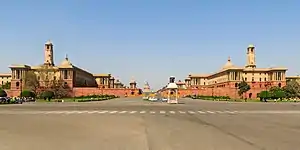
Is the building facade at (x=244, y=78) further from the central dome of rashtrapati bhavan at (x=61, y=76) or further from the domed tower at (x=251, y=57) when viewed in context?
the central dome of rashtrapati bhavan at (x=61, y=76)

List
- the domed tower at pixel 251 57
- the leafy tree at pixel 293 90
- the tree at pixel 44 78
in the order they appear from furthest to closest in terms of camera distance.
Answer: the domed tower at pixel 251 57 < the tree at pixel 44 78 < the leafy tree at pixel 293 90

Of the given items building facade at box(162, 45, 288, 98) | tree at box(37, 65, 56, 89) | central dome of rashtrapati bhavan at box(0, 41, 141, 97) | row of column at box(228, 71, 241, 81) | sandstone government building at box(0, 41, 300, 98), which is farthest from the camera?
row of column at box(228, 71, 241, 81)

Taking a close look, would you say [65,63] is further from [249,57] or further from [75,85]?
[249,57]

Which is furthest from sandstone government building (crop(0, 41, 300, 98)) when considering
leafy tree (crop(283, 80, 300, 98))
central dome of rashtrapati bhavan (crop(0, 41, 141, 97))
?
leafy tree (crop(283, 80, 300, 98))

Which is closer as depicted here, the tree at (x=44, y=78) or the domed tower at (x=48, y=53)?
the tree at (x=44, y=78)

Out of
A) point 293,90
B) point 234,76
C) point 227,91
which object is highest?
point 234,76

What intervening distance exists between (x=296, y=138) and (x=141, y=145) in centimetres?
511

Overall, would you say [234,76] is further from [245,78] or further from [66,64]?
[66,64]

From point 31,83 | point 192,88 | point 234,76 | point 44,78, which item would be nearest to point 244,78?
point 234,76

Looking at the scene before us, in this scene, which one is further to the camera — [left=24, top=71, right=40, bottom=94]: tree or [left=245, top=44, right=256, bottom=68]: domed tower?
[left=245, top=44, right=256, bottom=68]: domed tower

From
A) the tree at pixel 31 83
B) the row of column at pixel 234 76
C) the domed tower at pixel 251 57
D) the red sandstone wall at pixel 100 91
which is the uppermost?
the domed tower at pixel 251 57

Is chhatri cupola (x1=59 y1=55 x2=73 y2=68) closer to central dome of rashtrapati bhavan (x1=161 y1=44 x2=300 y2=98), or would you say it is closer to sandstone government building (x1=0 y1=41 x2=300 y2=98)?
sandstone government building (x1=0 y1=41 x2=300 y2=98)

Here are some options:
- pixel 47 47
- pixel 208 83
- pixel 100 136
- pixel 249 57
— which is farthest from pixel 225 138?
pixel 208 83

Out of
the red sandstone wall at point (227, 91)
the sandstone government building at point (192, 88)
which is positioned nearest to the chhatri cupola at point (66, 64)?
the sandstone government building at point (192, 88)
